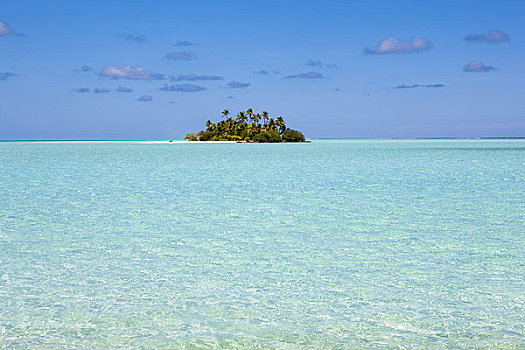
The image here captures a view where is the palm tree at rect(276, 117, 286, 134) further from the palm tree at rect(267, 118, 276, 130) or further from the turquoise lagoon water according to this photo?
the turquoise lagoon water

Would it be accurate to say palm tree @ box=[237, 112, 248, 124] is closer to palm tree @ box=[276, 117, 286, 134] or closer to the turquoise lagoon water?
palm tree @ box=[276, 117, 286, 134]

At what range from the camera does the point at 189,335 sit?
5.97 metres

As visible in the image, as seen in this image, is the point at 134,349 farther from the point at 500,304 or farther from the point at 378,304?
the point at 500,304

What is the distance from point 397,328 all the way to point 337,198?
1338 centimetres

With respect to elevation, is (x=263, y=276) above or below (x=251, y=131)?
below

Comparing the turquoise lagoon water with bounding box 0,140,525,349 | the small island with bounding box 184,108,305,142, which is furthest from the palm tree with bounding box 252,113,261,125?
the turquoise lagoon water with bounding box 0,140,525,349

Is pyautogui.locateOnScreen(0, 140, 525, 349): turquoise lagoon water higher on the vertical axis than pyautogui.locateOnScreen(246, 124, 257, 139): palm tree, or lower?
lower

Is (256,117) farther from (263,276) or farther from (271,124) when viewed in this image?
(263,276)

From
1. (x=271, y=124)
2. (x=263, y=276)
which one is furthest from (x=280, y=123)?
→ (x=263, y=276)

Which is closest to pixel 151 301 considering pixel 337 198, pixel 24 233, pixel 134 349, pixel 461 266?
pixel 134 349

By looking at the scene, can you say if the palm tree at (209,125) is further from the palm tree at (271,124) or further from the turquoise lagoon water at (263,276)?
the turquoise lagoon water at (263,276)

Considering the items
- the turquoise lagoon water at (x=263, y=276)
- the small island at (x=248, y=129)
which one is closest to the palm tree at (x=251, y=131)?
the small island at (x=248, y=129)

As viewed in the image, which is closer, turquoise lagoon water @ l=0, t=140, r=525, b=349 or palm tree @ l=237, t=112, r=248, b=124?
turquoise lagoon water @ l=0, t=140, r=525, b=349

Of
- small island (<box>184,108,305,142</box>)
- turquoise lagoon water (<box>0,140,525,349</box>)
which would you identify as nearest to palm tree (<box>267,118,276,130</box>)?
small island (<box>184,108,305,142</box>)
